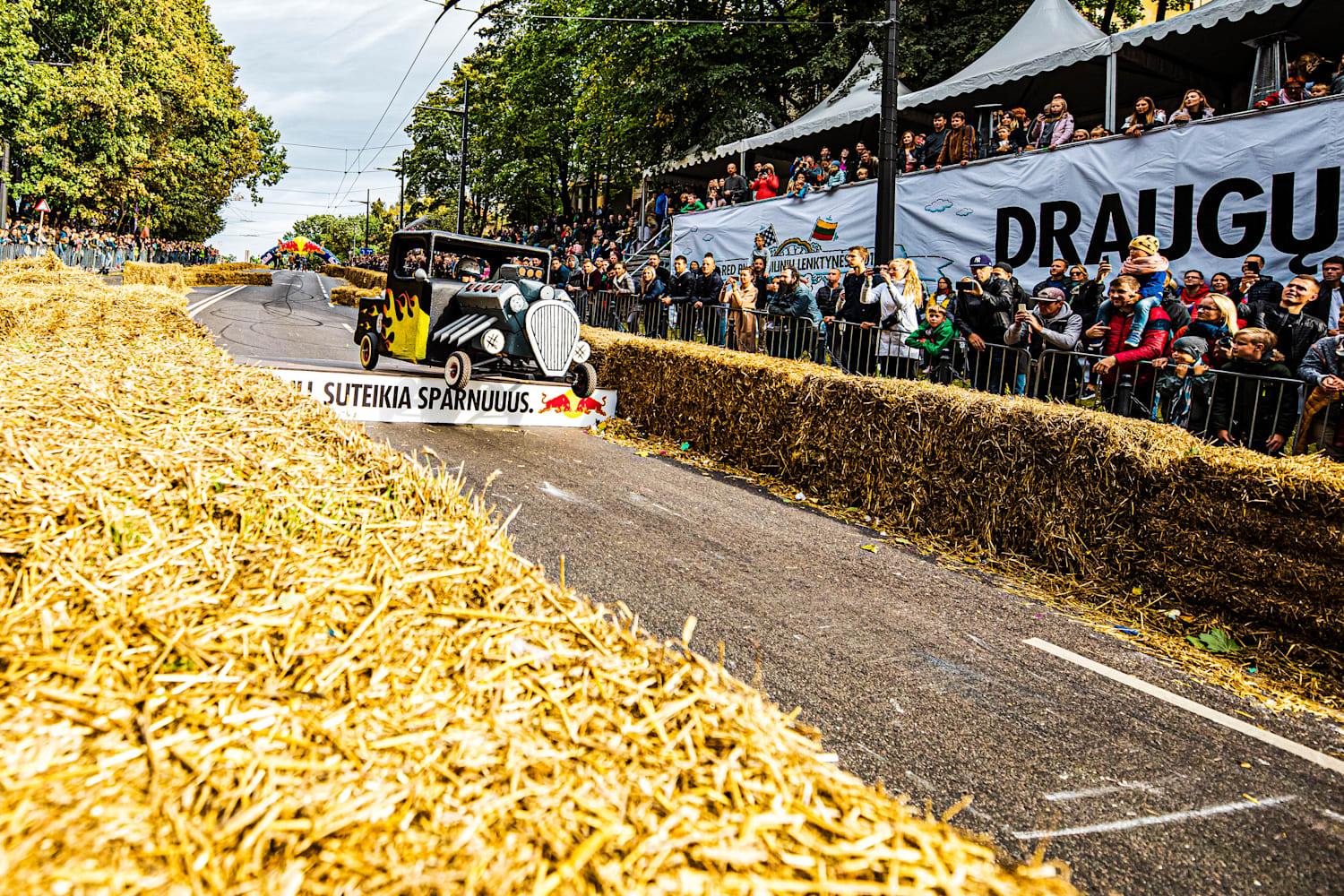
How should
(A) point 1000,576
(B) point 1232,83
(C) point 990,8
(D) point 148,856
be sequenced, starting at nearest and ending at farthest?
(D) point 148,856 → (A) point 1000,576 → (B) point 1232,83 → (C) point 990,8

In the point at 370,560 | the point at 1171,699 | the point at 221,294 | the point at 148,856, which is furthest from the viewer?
the point at 221,294

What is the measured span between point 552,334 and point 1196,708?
8201 millimetres

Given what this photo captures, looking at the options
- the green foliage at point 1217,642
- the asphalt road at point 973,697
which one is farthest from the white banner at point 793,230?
the green foliage at point 1217,642

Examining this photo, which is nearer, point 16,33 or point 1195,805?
point 1195,805

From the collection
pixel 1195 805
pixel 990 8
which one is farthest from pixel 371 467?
pixel 990 8

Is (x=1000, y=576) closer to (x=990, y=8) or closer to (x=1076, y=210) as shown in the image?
(x=1076, y=210)

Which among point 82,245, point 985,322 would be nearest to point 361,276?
point 82,245

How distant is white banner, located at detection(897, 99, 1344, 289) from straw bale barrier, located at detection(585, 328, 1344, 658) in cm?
457

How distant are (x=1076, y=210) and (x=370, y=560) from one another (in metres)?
11.4

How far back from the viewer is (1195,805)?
3.27 metres

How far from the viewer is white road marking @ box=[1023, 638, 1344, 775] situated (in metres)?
3.80

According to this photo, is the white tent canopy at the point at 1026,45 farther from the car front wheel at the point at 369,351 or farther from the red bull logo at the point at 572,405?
the car front wheel at the point at 369,351

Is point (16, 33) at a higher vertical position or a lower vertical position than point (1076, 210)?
higher

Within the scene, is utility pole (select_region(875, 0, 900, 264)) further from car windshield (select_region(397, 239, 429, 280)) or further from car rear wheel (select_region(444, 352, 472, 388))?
car windshield (select_region(397, 239, 429, 280))
